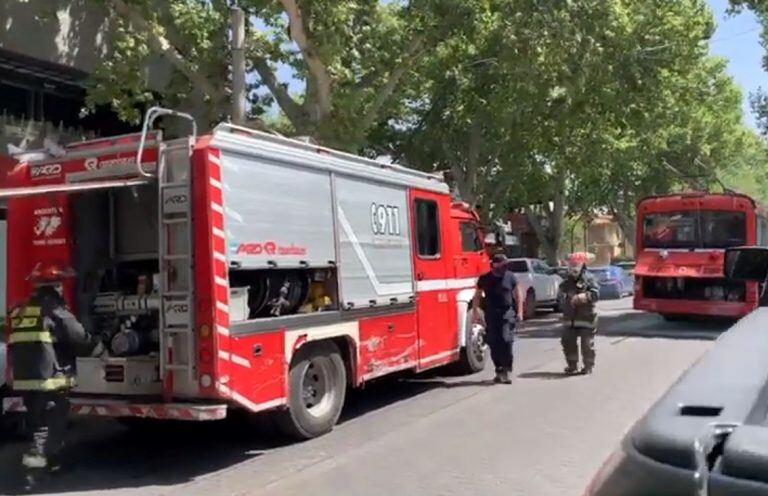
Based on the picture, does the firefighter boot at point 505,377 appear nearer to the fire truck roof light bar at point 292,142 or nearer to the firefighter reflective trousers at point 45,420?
the fire truck roof light bar at point 292,142

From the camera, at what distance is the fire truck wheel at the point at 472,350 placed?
1200 cm

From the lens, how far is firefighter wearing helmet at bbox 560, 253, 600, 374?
1214 cm

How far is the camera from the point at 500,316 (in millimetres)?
11430

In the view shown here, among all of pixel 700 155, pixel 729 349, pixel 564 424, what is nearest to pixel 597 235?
pixel 700 155

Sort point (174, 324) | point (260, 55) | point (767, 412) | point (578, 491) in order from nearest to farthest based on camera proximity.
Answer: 1. point (767, 412)
2. point (578, 491)
3. point (174, 324)
4. point (260, 55)

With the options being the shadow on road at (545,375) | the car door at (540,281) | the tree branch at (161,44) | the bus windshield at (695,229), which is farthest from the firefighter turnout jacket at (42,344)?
the car door at (540,281)

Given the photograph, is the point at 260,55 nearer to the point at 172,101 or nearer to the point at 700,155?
the point at 172,101

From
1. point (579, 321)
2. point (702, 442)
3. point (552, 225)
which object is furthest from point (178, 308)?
point (552, 225)

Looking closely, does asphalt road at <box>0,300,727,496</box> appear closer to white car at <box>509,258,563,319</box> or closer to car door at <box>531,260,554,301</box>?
white car at <box>509,258,563,319</box>

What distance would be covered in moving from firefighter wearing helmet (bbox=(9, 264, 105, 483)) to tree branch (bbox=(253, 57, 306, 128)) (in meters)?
8.52

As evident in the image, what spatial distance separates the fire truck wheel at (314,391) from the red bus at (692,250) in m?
11.5

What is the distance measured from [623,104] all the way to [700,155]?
82.5 feet

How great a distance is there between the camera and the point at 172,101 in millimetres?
16609

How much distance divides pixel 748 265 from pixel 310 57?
10983 mm
